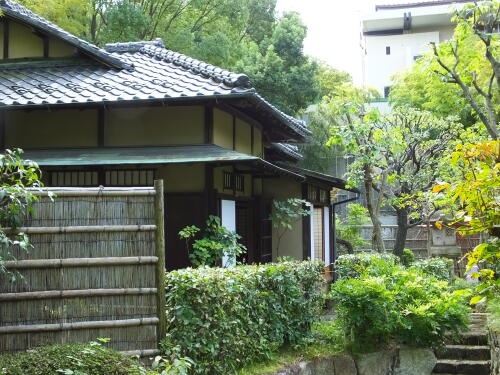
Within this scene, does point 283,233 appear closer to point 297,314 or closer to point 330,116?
point 297,314

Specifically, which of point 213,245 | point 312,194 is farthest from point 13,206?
point 312,194

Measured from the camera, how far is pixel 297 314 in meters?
9.68

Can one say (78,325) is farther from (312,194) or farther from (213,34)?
(213,34)

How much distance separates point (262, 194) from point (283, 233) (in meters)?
1.49

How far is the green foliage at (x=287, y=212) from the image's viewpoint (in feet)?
47.1

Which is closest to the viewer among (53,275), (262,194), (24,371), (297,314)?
(24,371)

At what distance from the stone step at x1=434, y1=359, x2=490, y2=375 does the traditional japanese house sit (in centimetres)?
494

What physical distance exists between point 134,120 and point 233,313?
5.90 m

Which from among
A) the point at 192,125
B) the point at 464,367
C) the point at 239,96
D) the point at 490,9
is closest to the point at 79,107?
the point at 192,125

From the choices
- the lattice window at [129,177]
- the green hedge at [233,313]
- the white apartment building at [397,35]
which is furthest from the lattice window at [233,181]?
the white apartment building at [397,35]

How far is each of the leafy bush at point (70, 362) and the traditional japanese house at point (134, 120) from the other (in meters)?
4.60

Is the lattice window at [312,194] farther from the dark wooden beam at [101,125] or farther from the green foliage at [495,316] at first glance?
the green foliage at [495,316]

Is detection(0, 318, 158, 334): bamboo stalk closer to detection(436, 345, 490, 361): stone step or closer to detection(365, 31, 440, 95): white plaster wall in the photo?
detection(436, 345, 490, 361): stone step

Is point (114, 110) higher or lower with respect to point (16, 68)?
lower
